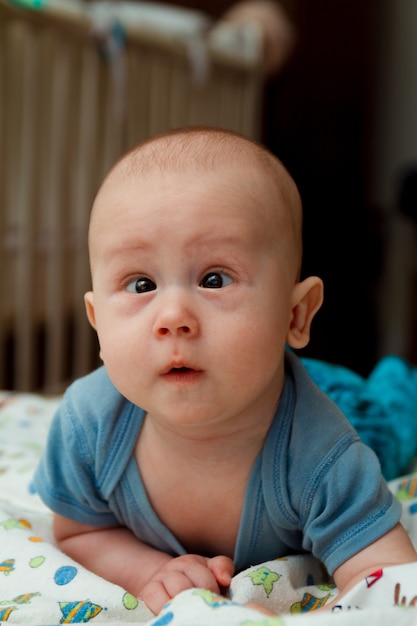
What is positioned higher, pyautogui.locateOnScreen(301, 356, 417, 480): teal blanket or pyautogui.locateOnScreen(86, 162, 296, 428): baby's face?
pyautogui.locateOnScreen(86, 162, 296, 428): baby's face

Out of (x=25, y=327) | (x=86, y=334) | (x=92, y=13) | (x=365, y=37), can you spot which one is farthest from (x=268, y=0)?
(x=25, y=327)

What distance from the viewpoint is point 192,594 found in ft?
2.09

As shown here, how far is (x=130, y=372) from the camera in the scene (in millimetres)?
732

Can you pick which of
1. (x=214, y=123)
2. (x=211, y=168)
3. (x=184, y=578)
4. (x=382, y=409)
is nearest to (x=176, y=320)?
(x=211, y=168)

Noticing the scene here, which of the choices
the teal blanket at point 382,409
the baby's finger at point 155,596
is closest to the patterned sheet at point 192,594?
the baby's finger at point 155,596

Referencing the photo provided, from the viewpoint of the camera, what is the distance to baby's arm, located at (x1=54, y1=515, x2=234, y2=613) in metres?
0.76

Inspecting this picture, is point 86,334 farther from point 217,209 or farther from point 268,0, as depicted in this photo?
point 268,0

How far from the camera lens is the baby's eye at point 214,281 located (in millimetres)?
724

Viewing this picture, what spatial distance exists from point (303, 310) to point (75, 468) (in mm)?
310

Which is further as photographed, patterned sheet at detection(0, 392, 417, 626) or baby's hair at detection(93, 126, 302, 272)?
baby's hair at detection(93, 126, 302, 272)

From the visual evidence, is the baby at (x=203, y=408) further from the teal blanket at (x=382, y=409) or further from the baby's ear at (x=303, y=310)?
the teal blanket at (x=382, y=409)

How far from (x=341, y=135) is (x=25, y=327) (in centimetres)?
240

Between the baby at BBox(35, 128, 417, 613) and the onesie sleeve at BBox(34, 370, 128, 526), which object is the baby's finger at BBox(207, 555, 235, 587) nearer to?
the baby at BBox(35, 128, 417, 613)

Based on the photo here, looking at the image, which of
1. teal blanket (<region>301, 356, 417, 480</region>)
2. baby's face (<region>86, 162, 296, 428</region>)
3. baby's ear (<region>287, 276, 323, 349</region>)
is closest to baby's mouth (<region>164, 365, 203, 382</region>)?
baby's face (<region>86, 162, 296, 428</region>)
